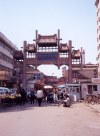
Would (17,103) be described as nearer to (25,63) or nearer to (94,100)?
(94,100)

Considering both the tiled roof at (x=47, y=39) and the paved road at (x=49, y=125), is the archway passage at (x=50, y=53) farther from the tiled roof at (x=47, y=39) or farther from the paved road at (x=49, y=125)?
the paved road at (x=49, y=125)

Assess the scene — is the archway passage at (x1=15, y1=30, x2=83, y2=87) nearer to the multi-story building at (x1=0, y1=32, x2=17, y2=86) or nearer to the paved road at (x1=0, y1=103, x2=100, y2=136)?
the multi-story building at (x1=0, y1=32, x2=17, y2=86)

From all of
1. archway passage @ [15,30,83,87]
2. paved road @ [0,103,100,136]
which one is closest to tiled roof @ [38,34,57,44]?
archway passage @ [15,30,83,87]

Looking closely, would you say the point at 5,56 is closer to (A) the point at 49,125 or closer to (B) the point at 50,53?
(B) the point at 50,53

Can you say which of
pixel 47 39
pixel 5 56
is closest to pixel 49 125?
pixel 5 56

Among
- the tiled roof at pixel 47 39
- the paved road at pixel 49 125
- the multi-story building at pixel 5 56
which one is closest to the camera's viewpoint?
the paved road at pixel 49 125

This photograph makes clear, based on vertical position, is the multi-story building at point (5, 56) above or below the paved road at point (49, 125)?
above

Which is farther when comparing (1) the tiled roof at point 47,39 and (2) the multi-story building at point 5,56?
(1) the tiled roof at point 47,39

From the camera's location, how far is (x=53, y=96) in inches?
1563

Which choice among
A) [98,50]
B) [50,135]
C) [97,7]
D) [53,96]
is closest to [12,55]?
[98,50]

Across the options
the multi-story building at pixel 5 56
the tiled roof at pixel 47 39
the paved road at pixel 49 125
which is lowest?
the paved road at pixel 49 125

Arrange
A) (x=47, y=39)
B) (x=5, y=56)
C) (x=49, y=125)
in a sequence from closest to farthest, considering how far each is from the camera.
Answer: (x=49, y=125) → (x=5, y=56) → (x=47, y=39)

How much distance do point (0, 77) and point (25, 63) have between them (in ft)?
65.7

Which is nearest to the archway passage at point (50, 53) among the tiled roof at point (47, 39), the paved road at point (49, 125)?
the tiled roof at point (47, 39)
